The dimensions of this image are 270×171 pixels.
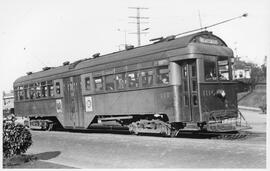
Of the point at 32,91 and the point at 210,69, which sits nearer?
the point at 210,69

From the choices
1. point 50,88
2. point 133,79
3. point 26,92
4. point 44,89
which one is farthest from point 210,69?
point 26,92

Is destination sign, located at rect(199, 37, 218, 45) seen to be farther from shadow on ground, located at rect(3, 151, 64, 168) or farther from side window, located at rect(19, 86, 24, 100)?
side window, located at rect(19, 86, 24, 100)

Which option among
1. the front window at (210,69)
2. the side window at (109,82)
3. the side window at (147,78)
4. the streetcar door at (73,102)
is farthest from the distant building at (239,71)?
the streetcar door at (73,102)

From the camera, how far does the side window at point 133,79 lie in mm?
14031

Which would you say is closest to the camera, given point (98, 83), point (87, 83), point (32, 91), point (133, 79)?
point (133, 79)

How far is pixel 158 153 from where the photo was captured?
34.3 ft

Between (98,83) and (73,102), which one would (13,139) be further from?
(73,102)

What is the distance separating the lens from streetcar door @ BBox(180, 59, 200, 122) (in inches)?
488

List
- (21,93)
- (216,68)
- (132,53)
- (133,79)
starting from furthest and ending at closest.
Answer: (21,93)
(132,53)
(133,79)
(216,68)

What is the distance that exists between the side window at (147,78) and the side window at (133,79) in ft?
1.08

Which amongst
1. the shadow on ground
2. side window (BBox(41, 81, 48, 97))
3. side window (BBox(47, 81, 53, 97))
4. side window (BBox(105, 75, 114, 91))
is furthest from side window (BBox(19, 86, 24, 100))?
the shadow on ground

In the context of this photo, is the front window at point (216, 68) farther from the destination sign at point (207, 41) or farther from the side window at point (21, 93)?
the side window at point (21, 93)

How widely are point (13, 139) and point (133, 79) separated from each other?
219 inches

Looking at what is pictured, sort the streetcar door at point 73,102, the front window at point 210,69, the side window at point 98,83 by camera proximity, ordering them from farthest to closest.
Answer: the streetcar door at point 73,102 < the side window at point 98,83 < the front window at point 210,69
